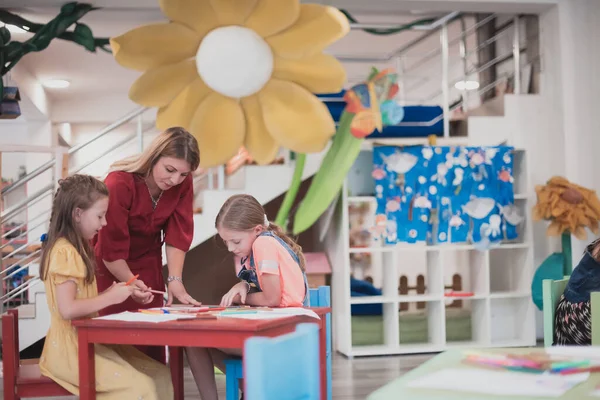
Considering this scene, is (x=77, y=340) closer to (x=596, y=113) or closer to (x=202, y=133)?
(x=202, y=133)

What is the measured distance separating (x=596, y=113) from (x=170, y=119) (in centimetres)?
288

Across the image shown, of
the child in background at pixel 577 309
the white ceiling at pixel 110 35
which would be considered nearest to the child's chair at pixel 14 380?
the child in background at pixel 577 309

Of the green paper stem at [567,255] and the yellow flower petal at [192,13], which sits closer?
the yellow flower petal at [192,13]

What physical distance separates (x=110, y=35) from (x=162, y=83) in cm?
276

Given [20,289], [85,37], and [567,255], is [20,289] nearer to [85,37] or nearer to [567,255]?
[85,37]

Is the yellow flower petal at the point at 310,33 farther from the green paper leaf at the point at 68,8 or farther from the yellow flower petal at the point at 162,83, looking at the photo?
the green paper leaf at the point at 68,8

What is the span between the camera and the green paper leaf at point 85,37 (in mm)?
5051

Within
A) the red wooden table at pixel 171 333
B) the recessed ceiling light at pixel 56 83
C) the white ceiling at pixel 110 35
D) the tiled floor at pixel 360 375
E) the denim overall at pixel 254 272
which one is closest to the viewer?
the red wooden table at pixel 171 333

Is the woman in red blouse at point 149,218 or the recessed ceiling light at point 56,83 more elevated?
the recessed ceiling light at point 56,83

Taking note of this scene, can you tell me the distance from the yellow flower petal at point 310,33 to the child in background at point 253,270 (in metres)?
1.85

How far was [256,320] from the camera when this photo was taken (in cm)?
231

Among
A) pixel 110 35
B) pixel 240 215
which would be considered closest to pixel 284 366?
pixel 240 215

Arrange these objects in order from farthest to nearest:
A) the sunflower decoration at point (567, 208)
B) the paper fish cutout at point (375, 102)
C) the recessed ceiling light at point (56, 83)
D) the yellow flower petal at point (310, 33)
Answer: the recessed ceiling light at point (56, 83) → the sunflower decoration at point (567, 208) → the paper fish cutout at point (375, 102) → the yellow flower petal at point (310, 33)

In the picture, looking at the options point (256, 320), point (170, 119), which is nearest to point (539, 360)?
point (256, 320)
